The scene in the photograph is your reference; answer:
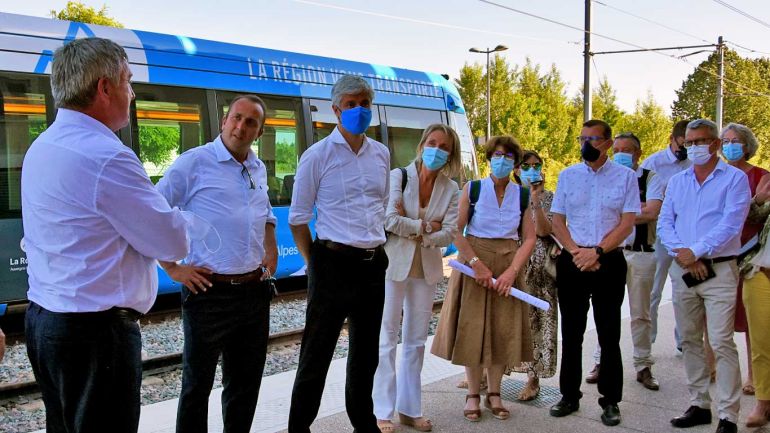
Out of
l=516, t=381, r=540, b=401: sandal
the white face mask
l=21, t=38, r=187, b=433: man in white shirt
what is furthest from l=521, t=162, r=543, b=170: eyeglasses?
l=21, t=38, r=187, b=433: man in white shirt

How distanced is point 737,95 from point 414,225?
48769 mm

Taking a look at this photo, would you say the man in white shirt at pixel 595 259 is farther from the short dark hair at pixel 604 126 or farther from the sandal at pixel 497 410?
the sandal at pixel 497 410

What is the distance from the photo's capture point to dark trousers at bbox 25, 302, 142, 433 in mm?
2334

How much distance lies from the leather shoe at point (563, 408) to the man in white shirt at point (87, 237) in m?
3.08

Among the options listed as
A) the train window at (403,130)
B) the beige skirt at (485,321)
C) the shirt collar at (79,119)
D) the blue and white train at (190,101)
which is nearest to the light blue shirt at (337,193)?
the beige skirt at (485,321)

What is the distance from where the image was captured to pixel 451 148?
181 inches

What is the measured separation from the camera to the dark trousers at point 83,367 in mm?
2334

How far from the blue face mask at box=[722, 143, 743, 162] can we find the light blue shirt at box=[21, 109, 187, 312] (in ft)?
13.4

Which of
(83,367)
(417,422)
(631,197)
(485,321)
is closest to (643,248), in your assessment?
(631,197)

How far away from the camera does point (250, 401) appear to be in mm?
3477

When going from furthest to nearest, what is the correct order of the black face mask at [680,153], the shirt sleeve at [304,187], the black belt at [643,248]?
the black face mask at [680,153], the black belt at [643,248], the shirt sleeve at [304,187]

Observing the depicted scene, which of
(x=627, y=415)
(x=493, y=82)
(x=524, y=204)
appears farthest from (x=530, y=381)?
(x=493, y=82)

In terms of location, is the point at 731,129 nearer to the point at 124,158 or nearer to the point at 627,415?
the point at 627,415

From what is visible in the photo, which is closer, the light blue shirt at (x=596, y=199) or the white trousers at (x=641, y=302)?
the light blue shirt at (x=596, y=199)
